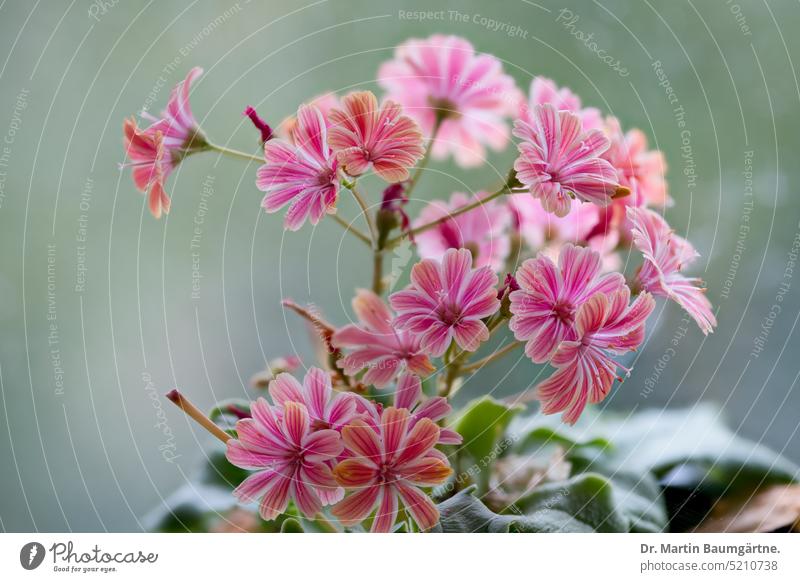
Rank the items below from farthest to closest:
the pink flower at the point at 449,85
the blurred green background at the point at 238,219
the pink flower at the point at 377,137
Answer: the blurred green background at the point at 238,219
the pink flower at the point at 449,85
the pink flower at the point at 377,137

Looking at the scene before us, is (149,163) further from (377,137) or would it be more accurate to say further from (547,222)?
(547,222)

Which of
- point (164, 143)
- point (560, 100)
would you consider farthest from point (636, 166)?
point (164, 143)

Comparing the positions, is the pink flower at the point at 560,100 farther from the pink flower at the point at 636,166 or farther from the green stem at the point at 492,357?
the green stem at the point at 492,357

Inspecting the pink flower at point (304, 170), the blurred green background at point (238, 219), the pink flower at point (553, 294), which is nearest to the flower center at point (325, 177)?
the pink flower at point (304, 170)

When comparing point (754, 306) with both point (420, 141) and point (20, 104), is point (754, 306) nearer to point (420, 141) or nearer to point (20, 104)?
point (420, 141)

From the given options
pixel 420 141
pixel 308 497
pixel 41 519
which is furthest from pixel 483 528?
pixel 41 519

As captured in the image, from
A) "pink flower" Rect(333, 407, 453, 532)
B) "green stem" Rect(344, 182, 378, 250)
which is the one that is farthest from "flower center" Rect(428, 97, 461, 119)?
"pink flower" Rect(333, 407, 453, 532)

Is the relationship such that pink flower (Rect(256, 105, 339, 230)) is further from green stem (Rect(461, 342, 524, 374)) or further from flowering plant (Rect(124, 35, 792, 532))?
green stem (Rect(461, 342, 524, 374))
